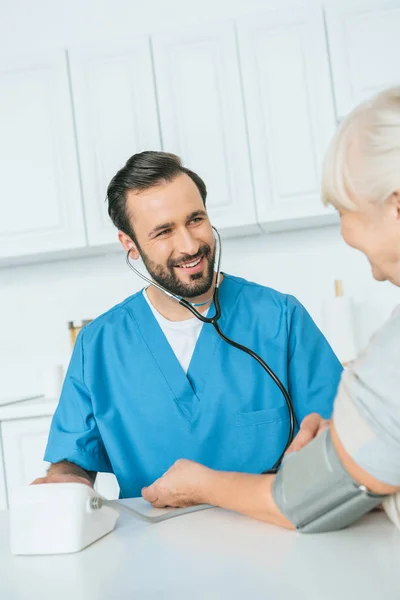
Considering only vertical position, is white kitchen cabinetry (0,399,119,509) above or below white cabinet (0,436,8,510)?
above

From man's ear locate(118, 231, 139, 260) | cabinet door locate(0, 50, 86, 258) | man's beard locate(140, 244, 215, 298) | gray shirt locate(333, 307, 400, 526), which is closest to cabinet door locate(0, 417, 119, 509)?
cabinet door locate(0, 50, 86, 258)

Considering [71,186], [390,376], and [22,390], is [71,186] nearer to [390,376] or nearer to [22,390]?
[22,390]

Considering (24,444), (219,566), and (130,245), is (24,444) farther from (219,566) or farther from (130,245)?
(219,566)

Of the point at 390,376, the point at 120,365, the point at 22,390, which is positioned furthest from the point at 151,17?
the point at 390,376

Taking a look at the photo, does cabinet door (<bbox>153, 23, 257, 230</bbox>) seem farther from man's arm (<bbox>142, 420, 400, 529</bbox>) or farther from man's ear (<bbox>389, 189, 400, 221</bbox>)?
man's ear (<bbox>389, 189, 400, 221</bbox>)

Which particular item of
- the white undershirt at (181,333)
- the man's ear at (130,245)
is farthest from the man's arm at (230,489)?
the man's ear at (130,245)

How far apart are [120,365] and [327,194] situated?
29.1 inches

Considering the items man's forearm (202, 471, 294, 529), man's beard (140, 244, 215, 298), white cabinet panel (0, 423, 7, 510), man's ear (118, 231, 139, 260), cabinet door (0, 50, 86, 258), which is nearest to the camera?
man's forearm (202, 471, 294, 529)

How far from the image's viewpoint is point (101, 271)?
9.09ft

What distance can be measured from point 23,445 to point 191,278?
115 centimetres

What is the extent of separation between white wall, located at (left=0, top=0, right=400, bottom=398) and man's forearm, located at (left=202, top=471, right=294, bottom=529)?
180 cm

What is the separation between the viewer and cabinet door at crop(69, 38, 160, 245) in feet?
8.00

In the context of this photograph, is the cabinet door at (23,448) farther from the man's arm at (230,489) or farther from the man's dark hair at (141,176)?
the man's arm at (230,489)

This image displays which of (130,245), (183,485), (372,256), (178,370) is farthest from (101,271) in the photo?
(372,256)
